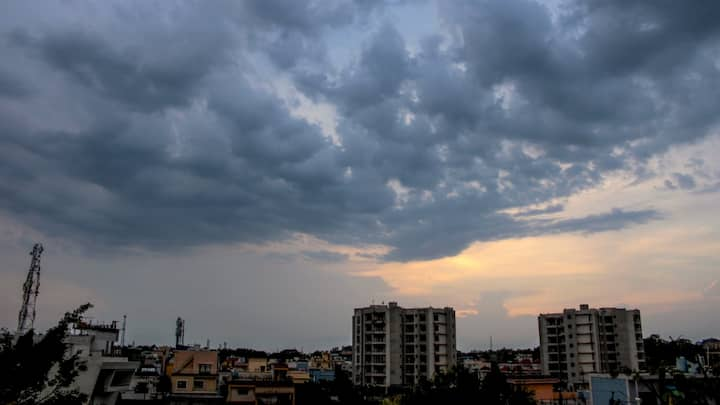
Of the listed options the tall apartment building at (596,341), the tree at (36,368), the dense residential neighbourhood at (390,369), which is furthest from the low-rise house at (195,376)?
the tall apartment building at (596,341)

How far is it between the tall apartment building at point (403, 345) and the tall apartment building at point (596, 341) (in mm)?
20810

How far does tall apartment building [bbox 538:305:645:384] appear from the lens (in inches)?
4077

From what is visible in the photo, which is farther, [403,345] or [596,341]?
[403,345]

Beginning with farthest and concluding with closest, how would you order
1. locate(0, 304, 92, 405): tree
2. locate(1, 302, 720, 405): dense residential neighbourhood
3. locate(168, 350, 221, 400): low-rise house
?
locate(168, 350, 221, 400): low-rise house, locate(1, 302, 720, 405): dense residential neighbourhood, locate(0, 304, 92, 405): tree

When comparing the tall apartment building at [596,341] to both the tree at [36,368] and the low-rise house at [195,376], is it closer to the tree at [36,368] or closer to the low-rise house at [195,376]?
the low-rise house at [195,376]

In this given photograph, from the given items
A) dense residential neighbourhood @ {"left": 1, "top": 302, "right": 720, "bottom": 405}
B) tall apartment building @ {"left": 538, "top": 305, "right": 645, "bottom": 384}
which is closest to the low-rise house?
dense residential neighbourhood @ {"left": 1, "top": 302, "right": 720, "bottom": 405}

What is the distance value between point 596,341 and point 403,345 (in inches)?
1382

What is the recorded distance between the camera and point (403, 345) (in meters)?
109

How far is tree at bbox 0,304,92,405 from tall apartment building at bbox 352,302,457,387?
93249mm

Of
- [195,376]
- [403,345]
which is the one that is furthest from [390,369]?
[195,376]

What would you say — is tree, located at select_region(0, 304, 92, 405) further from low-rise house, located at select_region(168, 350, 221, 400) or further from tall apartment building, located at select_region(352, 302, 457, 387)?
tall apartment building, located at select_region(352, 302, 457, 387)

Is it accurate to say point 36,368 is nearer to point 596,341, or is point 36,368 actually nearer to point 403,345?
point 403,345

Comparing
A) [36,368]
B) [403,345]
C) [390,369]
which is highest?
[36,368]

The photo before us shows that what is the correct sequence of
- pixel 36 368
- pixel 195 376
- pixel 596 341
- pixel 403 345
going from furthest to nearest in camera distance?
pixel 403 345
pixel 596 341
pixel 195 376
pixel 36 368
